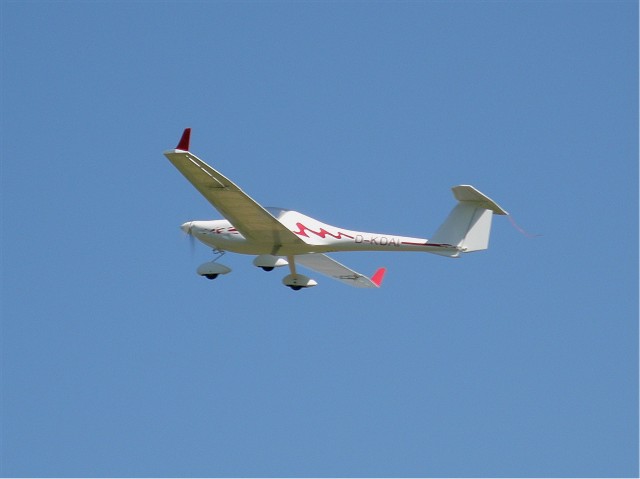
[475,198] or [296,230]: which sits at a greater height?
[475,198]

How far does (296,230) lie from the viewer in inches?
1304

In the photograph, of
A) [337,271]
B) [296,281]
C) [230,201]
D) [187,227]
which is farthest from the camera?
[337,271]

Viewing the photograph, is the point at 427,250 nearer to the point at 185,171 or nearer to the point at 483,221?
the point at 483,221

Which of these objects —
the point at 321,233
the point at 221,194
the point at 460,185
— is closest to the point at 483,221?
the point at 460,185

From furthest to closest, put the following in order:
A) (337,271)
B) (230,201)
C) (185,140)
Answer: (337,271) → (230,201) → (185,140)

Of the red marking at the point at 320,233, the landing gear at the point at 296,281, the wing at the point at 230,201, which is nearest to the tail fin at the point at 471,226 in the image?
the red marking at the point at 320,233

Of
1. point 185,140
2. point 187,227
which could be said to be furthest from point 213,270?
point 185,140

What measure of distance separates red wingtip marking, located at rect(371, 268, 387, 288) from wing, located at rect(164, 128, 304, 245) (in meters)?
4.28

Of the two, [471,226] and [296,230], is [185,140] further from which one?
[471,226]

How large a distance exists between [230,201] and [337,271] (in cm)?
513

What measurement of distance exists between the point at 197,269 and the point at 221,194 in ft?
9.42

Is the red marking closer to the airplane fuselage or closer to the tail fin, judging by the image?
the airplane fuselage

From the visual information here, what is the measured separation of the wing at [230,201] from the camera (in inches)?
1219

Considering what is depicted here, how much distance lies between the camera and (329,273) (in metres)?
36.7
